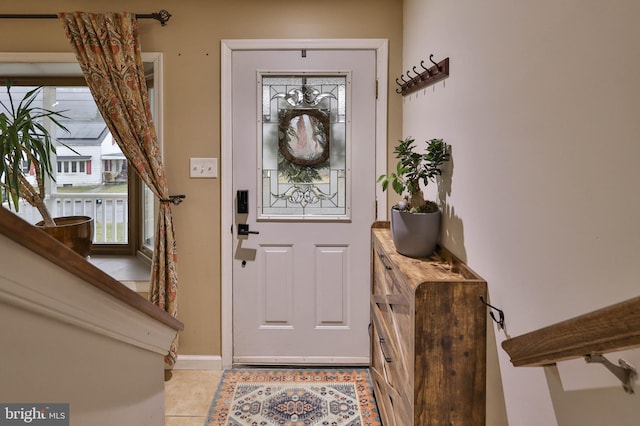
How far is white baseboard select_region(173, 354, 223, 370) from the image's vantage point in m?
2.81

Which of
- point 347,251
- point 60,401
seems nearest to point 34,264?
point 60,401

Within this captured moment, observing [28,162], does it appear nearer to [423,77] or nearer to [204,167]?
[204,167]

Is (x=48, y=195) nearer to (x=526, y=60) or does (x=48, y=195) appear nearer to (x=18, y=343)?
(x=18, y=343)

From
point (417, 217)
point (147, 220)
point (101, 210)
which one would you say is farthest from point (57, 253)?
point (101, 210)

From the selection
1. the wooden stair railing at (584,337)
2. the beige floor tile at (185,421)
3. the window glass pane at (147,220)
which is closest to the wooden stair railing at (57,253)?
the wooden stair railing at (584,337)

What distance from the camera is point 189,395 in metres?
2.51

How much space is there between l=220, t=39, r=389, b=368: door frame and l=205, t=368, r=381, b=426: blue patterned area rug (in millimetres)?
303

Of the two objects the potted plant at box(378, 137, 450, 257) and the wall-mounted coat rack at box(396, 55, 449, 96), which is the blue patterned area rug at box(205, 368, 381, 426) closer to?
the potted plant at box(378, 137, 450, 257)

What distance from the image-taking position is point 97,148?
3.39 metres

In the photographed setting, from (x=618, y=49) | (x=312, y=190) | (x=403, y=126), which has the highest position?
(x=403, y=126)

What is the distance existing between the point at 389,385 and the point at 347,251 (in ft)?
3.45

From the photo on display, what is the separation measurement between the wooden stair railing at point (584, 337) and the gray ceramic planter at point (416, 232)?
743 millimetres

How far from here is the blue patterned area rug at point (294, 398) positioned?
2.26 m

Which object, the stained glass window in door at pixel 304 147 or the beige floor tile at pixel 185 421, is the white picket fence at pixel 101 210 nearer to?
the stained glass window in door at pixel 304 147
